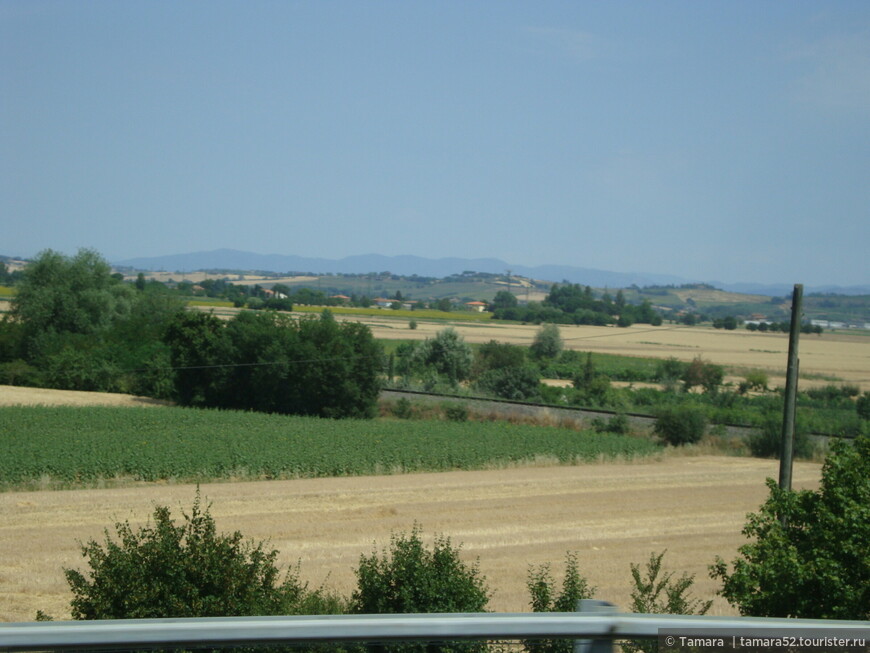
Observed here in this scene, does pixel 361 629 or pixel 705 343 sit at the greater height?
pixel 361 629

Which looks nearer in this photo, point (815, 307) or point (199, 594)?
point (199, 594)

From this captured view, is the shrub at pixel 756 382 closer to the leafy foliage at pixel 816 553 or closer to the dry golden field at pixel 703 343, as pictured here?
the dry golden field at pixel 703 343

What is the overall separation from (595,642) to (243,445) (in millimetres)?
30549

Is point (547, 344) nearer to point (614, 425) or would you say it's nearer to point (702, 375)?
point (702, 375)

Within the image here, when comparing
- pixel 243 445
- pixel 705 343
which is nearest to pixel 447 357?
pixel 243 445

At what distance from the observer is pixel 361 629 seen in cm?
230

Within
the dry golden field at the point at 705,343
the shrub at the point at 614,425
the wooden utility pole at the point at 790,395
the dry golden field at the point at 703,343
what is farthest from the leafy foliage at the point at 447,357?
the wooden utility pole at the point at 790,395

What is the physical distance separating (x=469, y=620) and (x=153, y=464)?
27100mm

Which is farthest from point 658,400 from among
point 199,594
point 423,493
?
point 199,594

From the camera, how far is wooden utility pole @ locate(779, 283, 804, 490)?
45.1 ft

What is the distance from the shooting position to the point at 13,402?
4391 cm

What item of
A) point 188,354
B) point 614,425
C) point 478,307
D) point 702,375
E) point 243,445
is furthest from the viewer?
point 478,307

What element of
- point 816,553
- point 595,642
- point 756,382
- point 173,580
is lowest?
point 756,382

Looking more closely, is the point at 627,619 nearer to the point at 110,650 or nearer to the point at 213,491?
the point at 110,650
